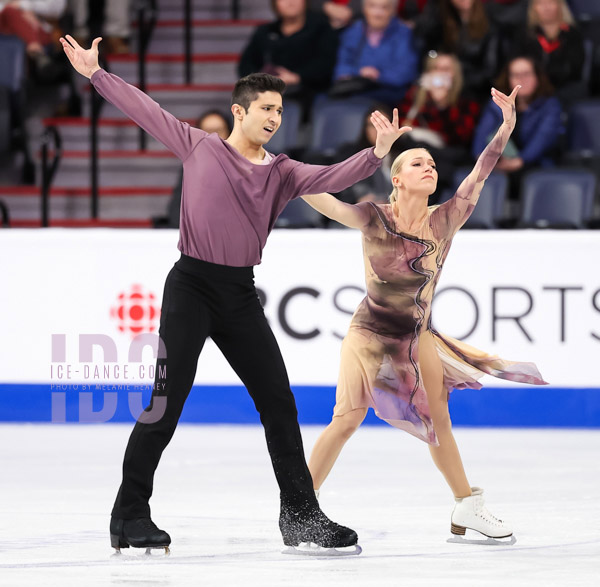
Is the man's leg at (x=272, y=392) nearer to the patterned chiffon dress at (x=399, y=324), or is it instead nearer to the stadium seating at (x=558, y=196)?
the patterned chiffon dress at (x=399, y=324)

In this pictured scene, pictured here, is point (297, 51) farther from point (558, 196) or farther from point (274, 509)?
point (274, 509)

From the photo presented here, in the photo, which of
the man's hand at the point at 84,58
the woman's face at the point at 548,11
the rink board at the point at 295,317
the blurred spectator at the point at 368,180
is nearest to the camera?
the man's hand at the point at 84,58

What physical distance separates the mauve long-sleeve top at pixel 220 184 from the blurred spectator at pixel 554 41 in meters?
5.35

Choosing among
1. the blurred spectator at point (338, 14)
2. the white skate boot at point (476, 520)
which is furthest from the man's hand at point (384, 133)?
the blurred spectator at point (338, 14)

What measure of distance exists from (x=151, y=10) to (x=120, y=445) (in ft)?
16.3

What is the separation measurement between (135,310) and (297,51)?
2943 millimetres

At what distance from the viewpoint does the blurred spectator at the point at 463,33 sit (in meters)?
9.53

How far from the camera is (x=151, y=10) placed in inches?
426

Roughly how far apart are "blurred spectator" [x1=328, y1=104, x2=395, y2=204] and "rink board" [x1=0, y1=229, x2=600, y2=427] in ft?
2.58

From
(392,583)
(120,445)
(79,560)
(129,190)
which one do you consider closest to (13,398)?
(120,445)

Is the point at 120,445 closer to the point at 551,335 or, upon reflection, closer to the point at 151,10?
the point at 551,335

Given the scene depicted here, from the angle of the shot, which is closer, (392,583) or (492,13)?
(392,583)

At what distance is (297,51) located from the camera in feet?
31.8

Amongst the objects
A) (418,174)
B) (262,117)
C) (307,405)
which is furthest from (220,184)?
(307,405)
